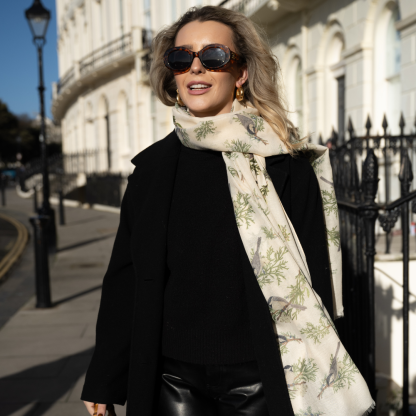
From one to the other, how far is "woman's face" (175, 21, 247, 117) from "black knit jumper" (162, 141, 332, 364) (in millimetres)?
258

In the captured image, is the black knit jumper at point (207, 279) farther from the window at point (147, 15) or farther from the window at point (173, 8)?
the window at point (147, 15)

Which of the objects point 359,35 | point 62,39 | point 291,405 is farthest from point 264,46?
point 62,39

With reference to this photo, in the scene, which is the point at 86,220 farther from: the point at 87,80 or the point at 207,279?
the point at 207,279

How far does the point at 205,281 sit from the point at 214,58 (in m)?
0.80

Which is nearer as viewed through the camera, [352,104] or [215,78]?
[215,78]

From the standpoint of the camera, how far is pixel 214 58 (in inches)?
72.9

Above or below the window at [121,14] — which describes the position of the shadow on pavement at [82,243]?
below

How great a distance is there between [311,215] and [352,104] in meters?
8.62

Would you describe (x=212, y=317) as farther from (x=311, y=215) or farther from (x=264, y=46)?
(x=264, y=46)

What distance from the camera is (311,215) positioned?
5.88ft

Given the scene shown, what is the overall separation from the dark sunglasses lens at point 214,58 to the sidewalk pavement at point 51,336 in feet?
8.65

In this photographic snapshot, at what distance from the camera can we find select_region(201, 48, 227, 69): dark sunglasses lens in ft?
6.06

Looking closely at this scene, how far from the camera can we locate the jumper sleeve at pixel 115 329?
193cm

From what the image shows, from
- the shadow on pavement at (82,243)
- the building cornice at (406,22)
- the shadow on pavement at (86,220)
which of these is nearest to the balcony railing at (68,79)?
the shadow on pavement at (86,220)
